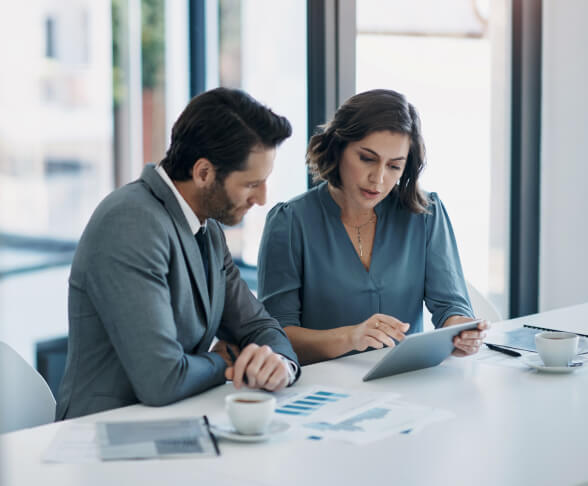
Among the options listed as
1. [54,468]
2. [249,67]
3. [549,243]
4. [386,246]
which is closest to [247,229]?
[249,67]

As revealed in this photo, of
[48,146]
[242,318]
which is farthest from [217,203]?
[48,146]

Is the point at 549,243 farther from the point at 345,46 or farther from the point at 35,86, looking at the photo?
the point at 35,86

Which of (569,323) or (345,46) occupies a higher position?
(345,46)

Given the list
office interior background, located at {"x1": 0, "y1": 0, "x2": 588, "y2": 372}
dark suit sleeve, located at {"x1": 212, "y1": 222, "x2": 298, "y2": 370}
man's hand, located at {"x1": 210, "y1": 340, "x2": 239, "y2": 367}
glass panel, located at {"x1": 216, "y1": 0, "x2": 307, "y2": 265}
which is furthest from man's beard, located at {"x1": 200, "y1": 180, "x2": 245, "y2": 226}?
glass panel, located at {"x1": 216, "y1": 0, "x2": 307, "y2": 265}

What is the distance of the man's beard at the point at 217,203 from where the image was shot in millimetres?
1771

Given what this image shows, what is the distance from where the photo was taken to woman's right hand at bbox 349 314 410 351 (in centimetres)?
181

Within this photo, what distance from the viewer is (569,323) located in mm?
2279

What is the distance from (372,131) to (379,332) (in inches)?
24.5

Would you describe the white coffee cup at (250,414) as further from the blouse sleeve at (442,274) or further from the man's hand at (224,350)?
the blouse sleeve at (442,274)

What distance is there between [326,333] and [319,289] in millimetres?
232

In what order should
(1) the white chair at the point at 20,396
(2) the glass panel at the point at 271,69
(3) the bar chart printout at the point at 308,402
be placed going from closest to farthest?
(3) the bar chart printout at the point at 308,402 → (1) the white chair at the point at 20,396 → (2) the glass panel at the point at 271,69

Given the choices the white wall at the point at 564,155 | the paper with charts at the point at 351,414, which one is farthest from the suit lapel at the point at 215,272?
the white wall at the point at 564,155

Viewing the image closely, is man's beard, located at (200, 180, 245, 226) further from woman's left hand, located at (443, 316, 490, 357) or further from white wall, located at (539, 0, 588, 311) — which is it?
white wall, located at (539, 0, 588, 311)

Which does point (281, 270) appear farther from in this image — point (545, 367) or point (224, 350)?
point (545, 367)
